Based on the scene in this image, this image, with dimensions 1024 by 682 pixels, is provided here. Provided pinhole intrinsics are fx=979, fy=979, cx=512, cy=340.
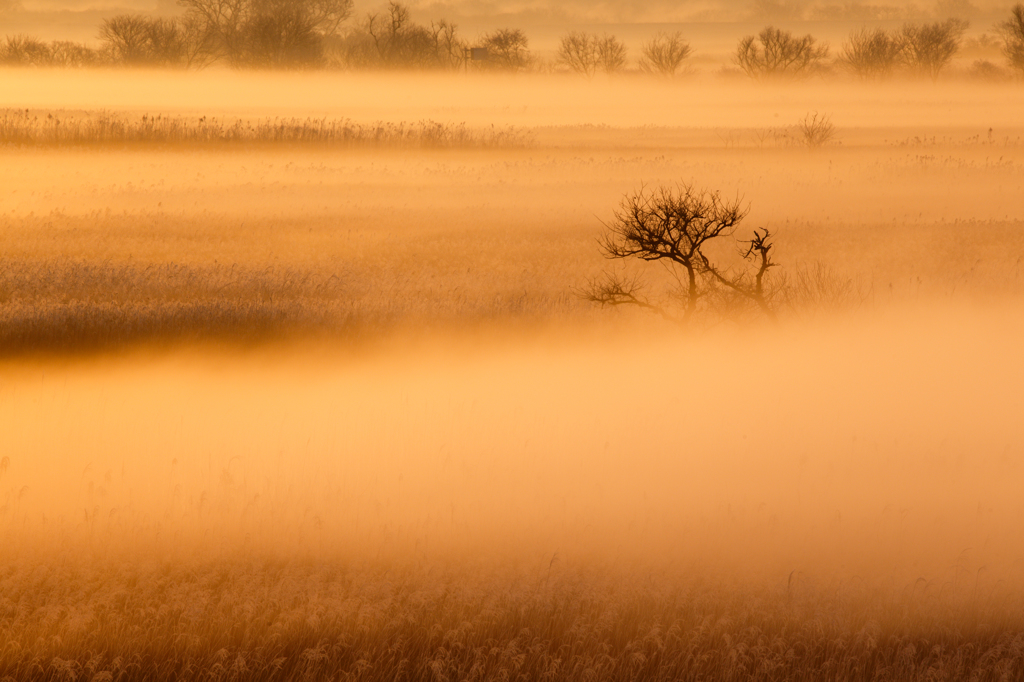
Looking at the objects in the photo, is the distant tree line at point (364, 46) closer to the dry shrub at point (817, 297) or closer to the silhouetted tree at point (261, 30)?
the silhouetted tree at point (261, 30)

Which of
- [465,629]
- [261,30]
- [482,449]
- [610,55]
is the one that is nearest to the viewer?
[465,629]

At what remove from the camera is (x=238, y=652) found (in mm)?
6109

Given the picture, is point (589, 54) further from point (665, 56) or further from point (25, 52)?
point (25, 52)

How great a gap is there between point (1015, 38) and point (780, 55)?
15373 millimetres

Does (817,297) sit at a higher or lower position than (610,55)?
lower

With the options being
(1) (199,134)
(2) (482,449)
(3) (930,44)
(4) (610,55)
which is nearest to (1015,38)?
(3) (930,44)

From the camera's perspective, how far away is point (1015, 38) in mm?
65625

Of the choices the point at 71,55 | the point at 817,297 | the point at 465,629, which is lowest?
the point at 465,629

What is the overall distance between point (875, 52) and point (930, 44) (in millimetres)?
3841

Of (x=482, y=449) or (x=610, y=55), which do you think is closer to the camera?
(x=482, y=449)

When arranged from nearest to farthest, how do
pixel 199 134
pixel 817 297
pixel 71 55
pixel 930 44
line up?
1. pixel 817 297
2. pixel 199 134
3. pixel 71 55
4. pixel 930 44

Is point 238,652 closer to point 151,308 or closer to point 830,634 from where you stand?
point 830,634

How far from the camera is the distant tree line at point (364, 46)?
5812 cm

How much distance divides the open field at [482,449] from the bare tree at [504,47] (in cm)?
4085
